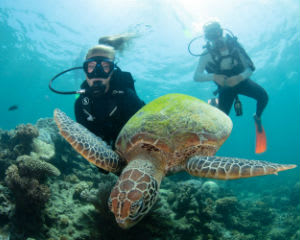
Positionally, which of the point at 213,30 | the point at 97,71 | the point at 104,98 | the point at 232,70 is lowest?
the point at 104,98

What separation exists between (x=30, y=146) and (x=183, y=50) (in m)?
22.6

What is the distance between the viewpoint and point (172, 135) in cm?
303

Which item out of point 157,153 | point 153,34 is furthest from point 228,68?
point 153,34

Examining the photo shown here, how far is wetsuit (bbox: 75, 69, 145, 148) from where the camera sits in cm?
427

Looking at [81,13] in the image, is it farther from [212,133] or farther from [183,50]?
[212,133]

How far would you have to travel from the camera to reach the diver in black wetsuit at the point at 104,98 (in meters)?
4.16

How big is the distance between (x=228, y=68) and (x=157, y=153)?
4.97 m

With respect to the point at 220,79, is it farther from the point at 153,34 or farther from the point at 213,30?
the point at 153,34

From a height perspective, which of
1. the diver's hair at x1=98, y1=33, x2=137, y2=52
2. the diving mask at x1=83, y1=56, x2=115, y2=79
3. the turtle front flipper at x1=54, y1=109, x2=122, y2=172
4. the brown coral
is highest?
the diver's hair at x1=98, y1=33, x2=137, y2=52

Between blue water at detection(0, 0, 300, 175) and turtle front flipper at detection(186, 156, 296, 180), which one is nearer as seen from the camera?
turtle front flipper at detection(186, 156, 296, 180)

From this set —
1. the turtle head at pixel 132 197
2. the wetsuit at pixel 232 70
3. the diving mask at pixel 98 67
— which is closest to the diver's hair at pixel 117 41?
the diving mask at pixel 98 67

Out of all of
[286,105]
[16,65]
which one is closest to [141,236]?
[16,65]

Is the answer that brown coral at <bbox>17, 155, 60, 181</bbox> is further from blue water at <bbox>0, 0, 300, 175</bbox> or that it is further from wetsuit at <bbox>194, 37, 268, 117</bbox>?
blue water at <bbox>0, 0, 300, 175</bbox>

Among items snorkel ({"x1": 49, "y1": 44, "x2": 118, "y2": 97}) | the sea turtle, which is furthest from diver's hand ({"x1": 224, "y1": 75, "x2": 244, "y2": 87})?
snorkel ({"x1": 49, "y1": 44, "x2": 118, "y2": 97})
